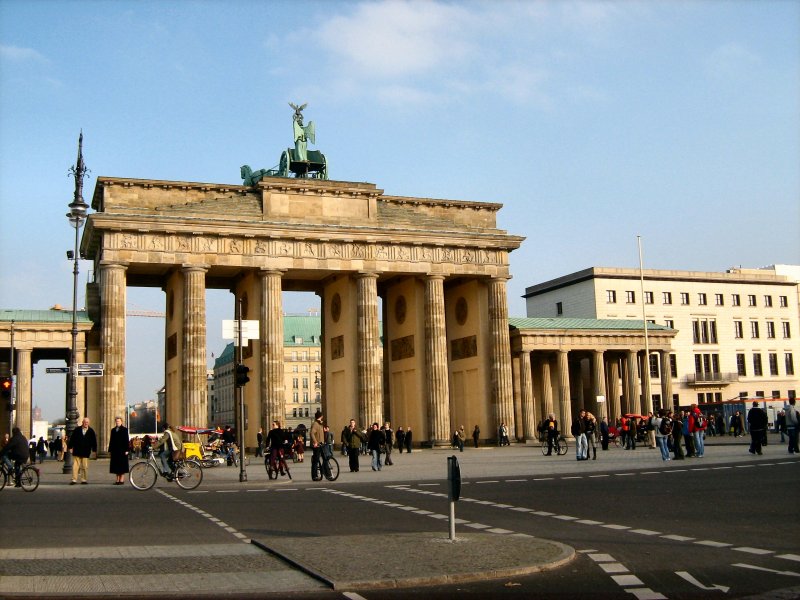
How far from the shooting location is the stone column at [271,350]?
55375 mm

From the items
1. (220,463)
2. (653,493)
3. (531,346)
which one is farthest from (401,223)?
(653,493)

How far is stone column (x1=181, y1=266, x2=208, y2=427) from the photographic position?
54.2m

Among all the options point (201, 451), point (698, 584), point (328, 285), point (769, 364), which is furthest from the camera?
point (769, 364)

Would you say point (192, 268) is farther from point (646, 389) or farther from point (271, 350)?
point (646, 389)

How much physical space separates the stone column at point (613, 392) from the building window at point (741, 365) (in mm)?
18340

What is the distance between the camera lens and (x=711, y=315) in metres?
91.2

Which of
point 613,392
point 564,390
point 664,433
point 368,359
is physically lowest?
point 664,433

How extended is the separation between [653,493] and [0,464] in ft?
57.5

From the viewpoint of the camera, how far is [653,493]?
20047 millimetres

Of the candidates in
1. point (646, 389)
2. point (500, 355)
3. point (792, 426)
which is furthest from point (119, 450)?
point (646, 389)

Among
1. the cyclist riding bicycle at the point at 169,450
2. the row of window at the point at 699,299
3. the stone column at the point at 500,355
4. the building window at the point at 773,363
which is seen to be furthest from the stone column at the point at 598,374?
the cyclist riding bicycle at the point at 169,450

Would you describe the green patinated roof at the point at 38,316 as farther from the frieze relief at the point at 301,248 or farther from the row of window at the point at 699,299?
the row of window at the point at 699,299

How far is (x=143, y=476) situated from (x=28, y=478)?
3.44 meters

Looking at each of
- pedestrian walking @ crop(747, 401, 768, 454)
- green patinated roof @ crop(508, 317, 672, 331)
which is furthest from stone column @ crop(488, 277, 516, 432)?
pedestrian walking @ crop(747, 401, 768, 454)
